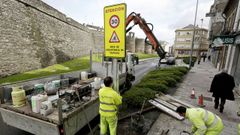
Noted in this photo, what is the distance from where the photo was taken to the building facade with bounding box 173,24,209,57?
4680cm

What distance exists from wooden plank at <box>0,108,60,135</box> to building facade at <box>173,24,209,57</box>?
51.7 metres

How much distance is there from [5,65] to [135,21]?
382 inches

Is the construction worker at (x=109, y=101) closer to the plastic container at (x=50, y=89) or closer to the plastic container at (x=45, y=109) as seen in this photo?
the plastic container at (x=45, y=109)

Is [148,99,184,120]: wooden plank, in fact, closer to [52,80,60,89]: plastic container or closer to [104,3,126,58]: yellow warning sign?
[104,3,126,58]: yellow warning sign

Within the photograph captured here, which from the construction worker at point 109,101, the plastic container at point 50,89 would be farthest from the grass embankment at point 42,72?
the construction worker at point 109,101

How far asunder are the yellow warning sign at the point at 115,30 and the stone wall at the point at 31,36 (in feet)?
32.4

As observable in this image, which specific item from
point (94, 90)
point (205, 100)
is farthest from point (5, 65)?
point (205, 100)

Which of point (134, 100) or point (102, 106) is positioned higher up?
point (102, 106)

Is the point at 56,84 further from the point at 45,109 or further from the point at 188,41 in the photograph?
the point at 188,41

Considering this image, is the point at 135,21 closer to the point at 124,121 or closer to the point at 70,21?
the point at 124,121

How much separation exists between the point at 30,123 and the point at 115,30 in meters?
2.91

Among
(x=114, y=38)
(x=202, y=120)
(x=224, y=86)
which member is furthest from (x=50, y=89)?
(x=224, y=86)

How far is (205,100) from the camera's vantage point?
6512mm

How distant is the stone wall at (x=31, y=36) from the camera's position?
9.55 meters
